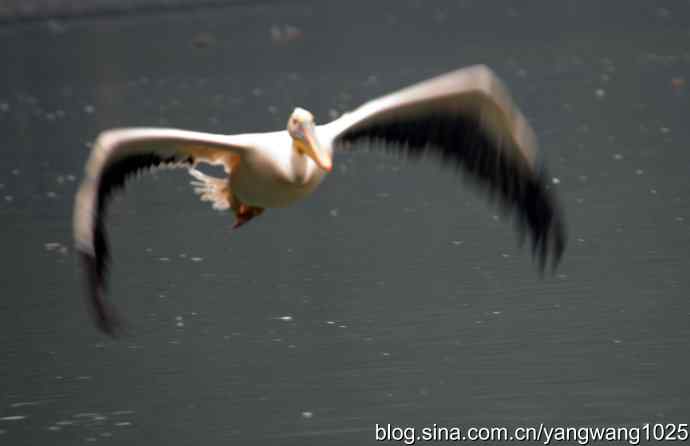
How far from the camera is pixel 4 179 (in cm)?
1513

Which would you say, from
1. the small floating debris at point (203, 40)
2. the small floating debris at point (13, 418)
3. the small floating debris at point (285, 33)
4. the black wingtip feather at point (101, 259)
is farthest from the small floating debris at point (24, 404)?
the small floating debris at point (203, 40)

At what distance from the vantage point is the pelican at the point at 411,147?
744 cm

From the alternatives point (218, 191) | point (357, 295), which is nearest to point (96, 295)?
point (218, 191)

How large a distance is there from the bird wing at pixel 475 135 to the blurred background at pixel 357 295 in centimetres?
71

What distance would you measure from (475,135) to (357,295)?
194cm

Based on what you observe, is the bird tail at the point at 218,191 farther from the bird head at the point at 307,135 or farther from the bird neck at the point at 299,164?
the bird head at the point at 307,135

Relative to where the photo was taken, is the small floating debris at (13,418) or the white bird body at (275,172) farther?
the small floating debris at (13,418)

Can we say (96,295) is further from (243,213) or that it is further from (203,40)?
(203,40)

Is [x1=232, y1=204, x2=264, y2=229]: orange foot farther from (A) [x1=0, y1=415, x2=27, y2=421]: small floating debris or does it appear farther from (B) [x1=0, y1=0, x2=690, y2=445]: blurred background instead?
(A) [x1=0, y1=415, x2=27, y2=421]: small floating debris

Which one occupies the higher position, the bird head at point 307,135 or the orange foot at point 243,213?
the bird head at point 307,135

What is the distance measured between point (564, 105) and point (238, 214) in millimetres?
9283

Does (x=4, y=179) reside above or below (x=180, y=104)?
below

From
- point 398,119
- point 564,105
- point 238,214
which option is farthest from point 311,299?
point 564,105

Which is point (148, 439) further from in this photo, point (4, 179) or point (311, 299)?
point (4, 179)
